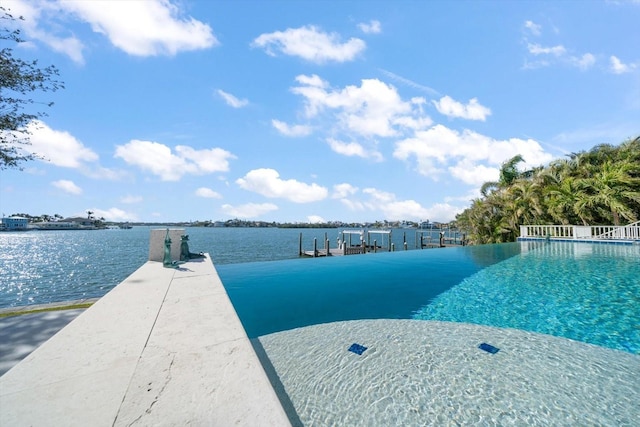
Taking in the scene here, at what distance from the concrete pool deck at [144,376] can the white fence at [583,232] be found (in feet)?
69.1

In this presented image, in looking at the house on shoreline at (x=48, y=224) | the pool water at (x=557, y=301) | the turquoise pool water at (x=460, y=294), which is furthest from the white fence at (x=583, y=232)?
the house on shoreline at (x=48, y=224)

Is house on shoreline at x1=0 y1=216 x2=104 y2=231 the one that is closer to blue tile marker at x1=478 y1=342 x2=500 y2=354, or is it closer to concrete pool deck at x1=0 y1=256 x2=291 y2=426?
concrete pool deck at x1=0 y1=256 x2=291 y2=426

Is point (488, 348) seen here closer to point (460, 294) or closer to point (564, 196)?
point (460, 294)

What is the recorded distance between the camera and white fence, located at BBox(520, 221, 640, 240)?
1495 centimetres

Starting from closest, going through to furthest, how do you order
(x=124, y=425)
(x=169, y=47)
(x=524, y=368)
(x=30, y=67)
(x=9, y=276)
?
1. (x=124, y=425)
2. (x=524, y=368)
3. (x=30, y=67)
4. (x=169, y=47)
5. (x=9, y=276)

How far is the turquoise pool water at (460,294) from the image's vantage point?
5301 mm

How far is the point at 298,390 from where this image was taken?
10.6 ft

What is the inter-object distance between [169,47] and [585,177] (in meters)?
25.3

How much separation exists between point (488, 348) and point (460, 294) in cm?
324

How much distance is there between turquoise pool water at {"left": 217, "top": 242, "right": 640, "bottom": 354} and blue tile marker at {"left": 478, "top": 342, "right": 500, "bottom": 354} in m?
1.24

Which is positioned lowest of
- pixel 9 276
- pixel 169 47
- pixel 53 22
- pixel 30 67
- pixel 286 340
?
pixel 9 276

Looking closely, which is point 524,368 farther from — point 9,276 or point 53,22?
point 9,276

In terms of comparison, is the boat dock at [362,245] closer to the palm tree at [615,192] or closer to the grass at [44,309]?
the palm tree at [615,192]

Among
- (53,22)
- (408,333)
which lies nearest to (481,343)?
(408,333)
